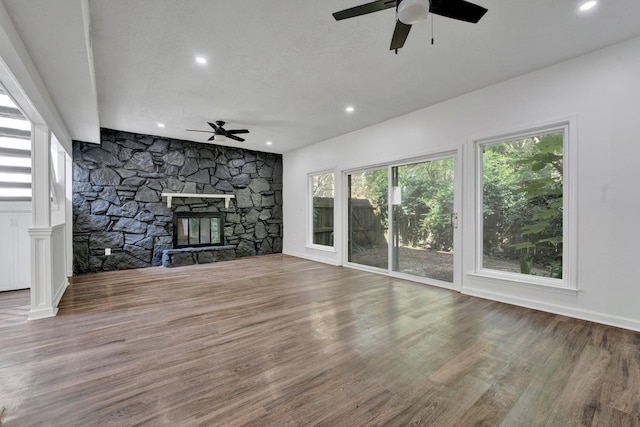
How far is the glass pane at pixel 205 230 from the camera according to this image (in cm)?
637

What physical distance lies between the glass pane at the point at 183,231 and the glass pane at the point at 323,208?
112 inches

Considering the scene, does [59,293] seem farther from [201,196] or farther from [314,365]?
[314,365]

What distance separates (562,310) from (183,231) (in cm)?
643

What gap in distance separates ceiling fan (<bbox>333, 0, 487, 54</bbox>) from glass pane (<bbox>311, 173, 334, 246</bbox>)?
171 inches

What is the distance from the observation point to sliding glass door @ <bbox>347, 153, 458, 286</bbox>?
4.17 m

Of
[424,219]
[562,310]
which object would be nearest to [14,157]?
[424,219]

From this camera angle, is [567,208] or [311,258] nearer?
[567,208]

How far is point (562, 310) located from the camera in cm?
304

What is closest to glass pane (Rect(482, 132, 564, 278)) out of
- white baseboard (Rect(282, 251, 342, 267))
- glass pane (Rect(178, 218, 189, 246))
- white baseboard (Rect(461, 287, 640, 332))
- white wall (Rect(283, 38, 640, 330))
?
white wall (Rect(283, 38, 640, 330))

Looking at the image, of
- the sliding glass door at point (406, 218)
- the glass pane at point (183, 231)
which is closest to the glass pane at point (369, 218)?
the sliding glass door at point (406, 218)

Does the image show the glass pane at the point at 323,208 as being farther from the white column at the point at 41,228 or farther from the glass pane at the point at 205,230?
the white column at the point at 41,228

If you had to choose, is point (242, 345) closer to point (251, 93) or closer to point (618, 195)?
point (251, 93)

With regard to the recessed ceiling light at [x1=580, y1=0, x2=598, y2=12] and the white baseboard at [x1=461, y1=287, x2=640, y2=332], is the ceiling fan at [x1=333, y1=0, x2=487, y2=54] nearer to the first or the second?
the recessed ceiling light at [x1=580, y1=0, x2=598, y2=12]

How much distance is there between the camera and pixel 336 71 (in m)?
3.19
